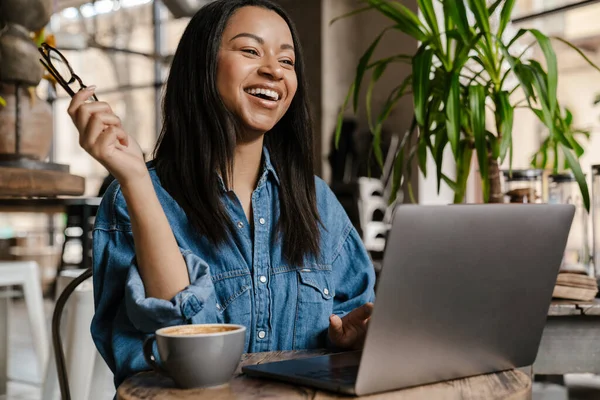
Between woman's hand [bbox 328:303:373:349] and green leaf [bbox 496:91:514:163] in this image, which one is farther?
green leaf [bbox 496:91:514:163]

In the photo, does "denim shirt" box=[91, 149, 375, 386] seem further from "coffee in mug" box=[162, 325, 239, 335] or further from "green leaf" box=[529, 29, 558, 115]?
"green leaf" box=[529, 29, 558, 115]

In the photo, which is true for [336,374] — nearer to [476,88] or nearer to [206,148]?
[206,148]

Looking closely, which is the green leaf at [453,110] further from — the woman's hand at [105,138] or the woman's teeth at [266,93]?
the woman's hand at [105,138]

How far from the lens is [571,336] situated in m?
1.52

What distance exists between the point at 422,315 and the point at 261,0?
0.69 meters

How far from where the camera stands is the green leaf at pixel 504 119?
1764 millimetres

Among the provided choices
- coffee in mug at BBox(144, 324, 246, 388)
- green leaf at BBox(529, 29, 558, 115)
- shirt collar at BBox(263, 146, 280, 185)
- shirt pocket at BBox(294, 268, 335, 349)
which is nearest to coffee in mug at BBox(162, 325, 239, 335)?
coffee in mug at BBox(144, 324, 246, 388)

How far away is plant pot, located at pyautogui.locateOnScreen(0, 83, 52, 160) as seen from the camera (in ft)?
5.55

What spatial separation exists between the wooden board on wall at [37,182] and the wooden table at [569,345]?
3.70ft

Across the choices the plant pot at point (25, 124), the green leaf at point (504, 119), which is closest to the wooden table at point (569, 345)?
the green leaf at point (504, 119)

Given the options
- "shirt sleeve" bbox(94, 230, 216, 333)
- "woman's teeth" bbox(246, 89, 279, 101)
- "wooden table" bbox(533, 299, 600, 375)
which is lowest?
"wooden table" bbox(533, 299, 600, 375)

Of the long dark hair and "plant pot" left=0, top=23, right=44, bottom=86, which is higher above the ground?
"plant pot" left=0, top=23, right=44, bottom=86

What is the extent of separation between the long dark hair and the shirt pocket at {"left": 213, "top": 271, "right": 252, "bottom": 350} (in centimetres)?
7

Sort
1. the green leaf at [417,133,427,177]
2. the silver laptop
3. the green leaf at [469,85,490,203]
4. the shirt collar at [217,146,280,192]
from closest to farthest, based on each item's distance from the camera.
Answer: the silver laptop → the shirt collar at [217,146,280,192] → the green leaf at [469,85,490,203] → the green leaf at [417,133,427,177]
